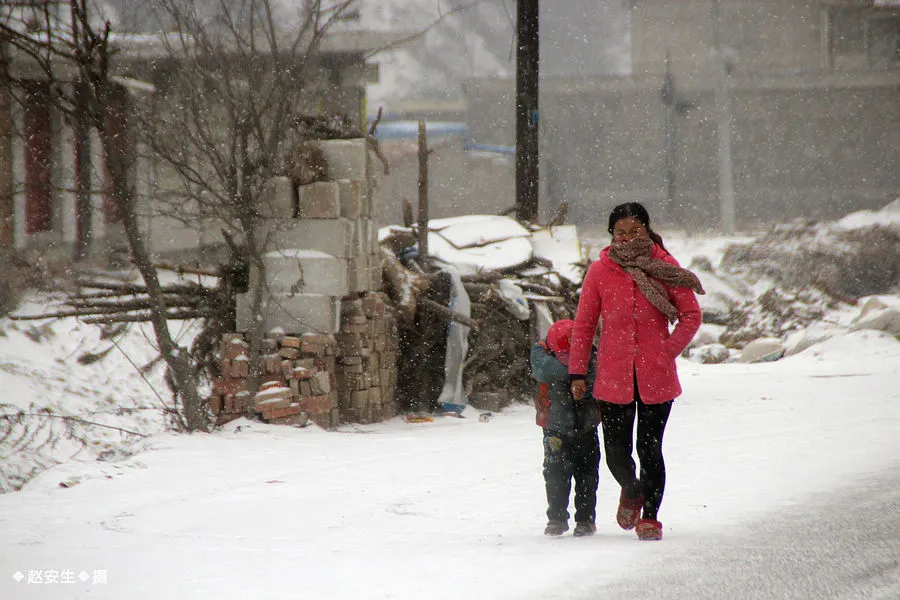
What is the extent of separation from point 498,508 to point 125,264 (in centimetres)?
1321

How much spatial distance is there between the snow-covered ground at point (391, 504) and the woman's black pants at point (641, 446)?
0.26 metres

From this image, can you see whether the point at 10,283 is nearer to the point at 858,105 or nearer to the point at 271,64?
the point at 271,64

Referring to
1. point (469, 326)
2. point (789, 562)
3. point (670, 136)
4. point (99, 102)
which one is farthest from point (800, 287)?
point (789, 562)

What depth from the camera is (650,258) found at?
17.0 feet

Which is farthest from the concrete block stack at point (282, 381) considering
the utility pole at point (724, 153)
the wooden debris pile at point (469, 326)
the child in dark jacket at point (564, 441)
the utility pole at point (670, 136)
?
the utility pole at point (670, 136)

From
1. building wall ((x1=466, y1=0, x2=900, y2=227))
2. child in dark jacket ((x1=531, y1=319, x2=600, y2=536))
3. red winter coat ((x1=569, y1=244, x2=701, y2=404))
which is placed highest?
building wall ((x1=466, y1=0, x2=900, y2=227))

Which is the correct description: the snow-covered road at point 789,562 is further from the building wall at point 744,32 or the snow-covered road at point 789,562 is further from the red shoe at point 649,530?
the building wall at point 744,32

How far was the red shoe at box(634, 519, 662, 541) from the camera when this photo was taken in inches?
200

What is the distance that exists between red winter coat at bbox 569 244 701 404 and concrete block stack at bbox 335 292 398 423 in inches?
209

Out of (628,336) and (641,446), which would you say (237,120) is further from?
(641,446)

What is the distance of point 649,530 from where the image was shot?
509cm

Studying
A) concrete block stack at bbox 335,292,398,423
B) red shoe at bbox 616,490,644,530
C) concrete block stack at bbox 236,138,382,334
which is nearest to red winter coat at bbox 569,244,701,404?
red shoe at bbox 616,490,644,530

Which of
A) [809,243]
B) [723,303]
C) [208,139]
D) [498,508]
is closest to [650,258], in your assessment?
[498,508]

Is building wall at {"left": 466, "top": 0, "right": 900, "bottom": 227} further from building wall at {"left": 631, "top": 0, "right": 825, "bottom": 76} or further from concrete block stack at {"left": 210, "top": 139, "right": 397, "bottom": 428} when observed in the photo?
concrete block stack at {"left": 210, "top": 139, "right": 397, "bottom": 428}
